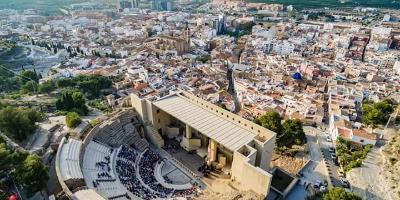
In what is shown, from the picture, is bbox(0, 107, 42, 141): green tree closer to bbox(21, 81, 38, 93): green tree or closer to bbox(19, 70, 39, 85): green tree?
bbox(21, 81, 38, 93): green tree

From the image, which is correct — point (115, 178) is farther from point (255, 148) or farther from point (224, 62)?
point (224, 62)

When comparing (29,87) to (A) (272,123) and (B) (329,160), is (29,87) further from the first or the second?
(B) (329,160)

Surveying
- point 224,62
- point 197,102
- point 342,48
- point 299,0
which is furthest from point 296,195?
point 299,0

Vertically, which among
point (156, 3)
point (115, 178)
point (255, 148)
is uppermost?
point (156, 3)

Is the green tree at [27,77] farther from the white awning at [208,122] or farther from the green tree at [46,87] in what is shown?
the white awning at [208,122]

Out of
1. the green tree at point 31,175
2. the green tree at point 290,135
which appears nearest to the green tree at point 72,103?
the green tree at point 31,175
